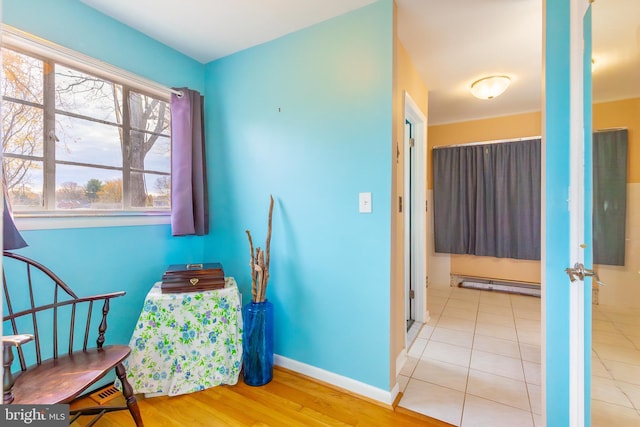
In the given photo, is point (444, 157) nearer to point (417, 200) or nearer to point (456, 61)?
point (417, 200)

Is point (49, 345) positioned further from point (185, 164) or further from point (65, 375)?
point (185, 164)

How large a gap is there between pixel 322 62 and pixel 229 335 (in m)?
1.86

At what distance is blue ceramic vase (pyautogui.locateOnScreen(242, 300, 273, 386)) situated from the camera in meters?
1.95

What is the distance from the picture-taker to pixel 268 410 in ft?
5.67

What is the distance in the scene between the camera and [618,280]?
3.40 feet

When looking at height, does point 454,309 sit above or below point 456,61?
below

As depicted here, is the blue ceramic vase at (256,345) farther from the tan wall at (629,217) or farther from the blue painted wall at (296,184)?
the tan wall at (629,217)

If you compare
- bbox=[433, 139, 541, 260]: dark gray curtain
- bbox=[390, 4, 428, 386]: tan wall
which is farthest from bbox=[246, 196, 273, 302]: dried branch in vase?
bbox=[433, 139, 541, 260]: dark gray curtain

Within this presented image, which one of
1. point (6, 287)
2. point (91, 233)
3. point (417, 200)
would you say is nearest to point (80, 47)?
point (91, 233)

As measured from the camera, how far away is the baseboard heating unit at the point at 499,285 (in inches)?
150

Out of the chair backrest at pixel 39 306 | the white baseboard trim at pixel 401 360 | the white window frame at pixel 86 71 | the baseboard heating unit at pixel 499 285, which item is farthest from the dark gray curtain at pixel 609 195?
the baseboard heating unit at pixel 499 285

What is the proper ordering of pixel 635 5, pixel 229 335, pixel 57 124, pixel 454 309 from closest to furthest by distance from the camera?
pixel 635 5 → pixel 57 124 → pixel 229 335 → pixel 454 309

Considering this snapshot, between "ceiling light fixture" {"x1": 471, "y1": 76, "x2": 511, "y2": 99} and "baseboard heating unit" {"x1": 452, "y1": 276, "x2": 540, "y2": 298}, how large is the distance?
2473 millimetres

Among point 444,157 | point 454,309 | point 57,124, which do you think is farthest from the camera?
point 444,157
